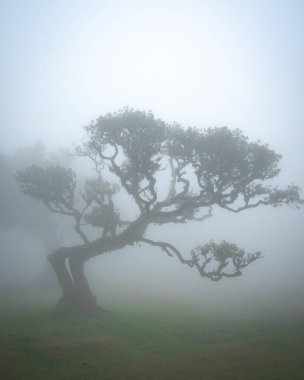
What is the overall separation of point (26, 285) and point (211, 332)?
38.6 m

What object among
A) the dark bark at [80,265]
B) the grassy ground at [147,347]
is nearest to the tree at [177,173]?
the dark bark at [80,265]

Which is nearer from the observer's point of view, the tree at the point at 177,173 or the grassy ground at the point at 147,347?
the grassy ground at the point at 147,347

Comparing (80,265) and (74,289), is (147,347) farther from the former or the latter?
(80,265)

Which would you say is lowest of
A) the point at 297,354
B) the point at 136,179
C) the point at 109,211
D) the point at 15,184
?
the point at 297,354

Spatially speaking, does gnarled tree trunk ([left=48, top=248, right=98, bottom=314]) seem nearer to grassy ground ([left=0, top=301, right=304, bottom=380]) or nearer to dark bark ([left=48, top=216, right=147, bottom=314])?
dark bark ([left=48, top=216, right=147, bottom=314])

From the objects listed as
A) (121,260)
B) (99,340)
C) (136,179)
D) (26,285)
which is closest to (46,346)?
(99,340)

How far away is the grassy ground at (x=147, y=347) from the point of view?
1531 cm

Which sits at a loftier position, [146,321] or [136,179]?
[136,179]

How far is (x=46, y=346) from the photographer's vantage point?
1900 cm

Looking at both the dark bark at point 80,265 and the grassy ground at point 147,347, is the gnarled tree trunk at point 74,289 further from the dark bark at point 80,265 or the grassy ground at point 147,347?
the grassy ground at point 147,347

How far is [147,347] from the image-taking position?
20109 mm

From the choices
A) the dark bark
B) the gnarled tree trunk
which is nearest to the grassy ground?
the gnarled tree trunk

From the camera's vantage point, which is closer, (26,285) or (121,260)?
(26,285)

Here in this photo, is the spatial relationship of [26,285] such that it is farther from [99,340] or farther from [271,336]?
[271,336]
